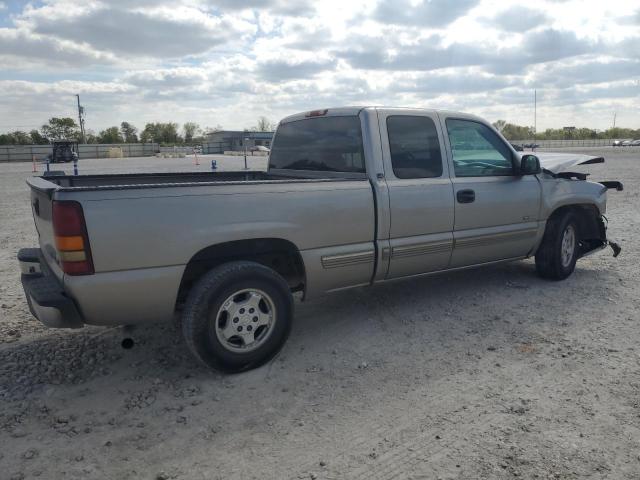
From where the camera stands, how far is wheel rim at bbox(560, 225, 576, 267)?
229 inches

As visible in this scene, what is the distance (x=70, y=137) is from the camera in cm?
9031

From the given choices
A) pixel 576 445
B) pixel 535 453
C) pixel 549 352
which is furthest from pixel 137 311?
pixel 549 352

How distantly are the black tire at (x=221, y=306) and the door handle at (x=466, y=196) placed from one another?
1934 millimetres

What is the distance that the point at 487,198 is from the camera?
16.4 ft

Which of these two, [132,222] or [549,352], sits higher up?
[132,222]

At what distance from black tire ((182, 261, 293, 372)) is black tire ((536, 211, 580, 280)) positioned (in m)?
3.30

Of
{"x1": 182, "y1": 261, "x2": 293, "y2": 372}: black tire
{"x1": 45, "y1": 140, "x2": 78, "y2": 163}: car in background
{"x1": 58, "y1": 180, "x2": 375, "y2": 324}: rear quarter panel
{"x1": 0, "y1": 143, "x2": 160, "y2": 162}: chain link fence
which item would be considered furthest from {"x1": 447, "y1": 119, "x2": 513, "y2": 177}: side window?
{"x1": 0, "y1": 143, "x2": 160, "y2": 162}: chain link fence

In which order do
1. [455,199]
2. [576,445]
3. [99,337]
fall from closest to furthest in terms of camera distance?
[576,445] < [99,337] < [455,199]

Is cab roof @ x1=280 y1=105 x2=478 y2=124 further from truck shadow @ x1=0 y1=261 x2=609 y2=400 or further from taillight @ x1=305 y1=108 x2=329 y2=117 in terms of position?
truck shadow @ x1=0 y1=261 x2=609 y2=400

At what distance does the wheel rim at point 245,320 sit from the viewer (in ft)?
11.9

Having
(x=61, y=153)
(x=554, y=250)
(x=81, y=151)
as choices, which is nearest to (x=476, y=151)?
(x=554, y=250)

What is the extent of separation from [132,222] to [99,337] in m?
1.61

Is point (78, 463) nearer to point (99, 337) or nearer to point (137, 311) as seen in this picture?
point (137, 311)

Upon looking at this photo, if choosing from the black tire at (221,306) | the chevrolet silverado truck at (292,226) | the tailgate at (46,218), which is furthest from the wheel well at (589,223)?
the tailgate at (46,218)
